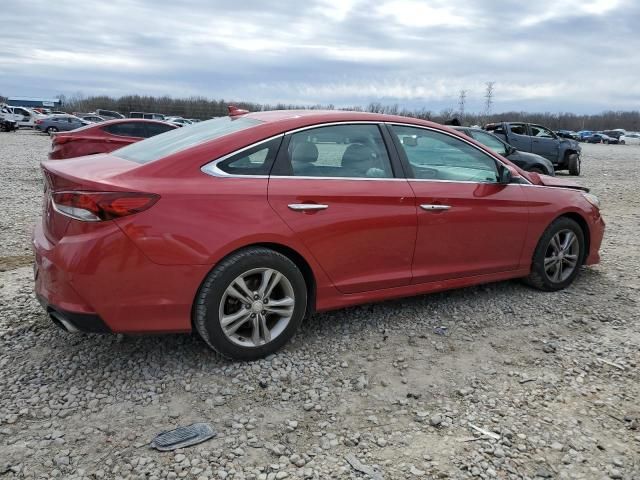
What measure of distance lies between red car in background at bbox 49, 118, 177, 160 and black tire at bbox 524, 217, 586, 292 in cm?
772

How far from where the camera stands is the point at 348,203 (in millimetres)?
3602

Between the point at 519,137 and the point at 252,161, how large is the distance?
53.6 feet

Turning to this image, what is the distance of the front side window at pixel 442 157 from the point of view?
4.07m

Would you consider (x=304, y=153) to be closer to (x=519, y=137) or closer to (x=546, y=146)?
(x=519, y=137)

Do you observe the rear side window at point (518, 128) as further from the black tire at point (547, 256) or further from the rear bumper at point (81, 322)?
the rear bumper at point (81, 322)

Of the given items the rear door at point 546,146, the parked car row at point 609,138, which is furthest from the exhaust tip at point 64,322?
the parked car row at point 609,138

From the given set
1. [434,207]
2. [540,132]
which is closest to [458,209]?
[434,207]

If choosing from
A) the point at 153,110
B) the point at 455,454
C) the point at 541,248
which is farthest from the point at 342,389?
the point at 153,110

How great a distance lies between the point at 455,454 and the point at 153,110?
294ft

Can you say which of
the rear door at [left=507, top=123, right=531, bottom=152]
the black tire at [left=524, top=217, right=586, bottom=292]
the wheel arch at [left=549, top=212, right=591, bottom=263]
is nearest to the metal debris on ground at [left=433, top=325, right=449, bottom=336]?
the black tire at [left=524, top=217, right=586, bottom=292]

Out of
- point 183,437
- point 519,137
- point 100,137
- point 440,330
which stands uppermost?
point 519,137

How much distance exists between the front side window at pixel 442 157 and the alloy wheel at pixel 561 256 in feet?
3.23

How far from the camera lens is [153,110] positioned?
280 ft

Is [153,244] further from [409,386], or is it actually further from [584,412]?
[584,412]
